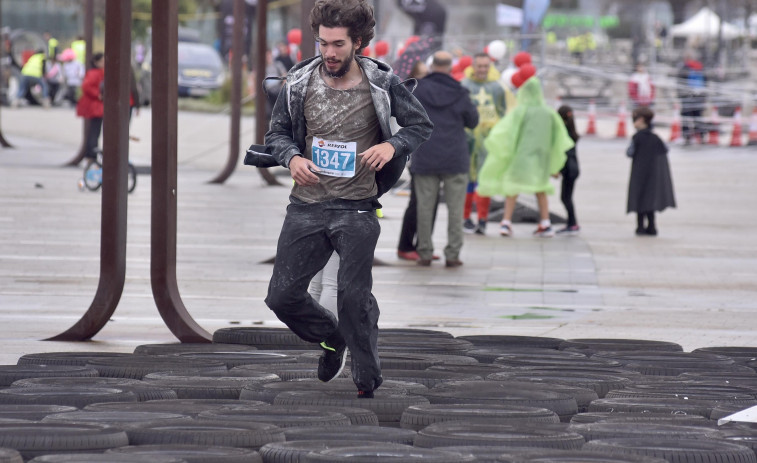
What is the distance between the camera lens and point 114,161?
9.66 metres

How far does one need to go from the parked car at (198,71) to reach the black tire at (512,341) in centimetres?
3955

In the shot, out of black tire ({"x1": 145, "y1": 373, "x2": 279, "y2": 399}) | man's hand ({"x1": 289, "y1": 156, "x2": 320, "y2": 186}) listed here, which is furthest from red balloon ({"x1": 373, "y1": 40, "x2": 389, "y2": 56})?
man's hand ({"x1": 289, "y1": 156, "x2": 320, "y2": 186})

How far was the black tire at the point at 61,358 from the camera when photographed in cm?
822

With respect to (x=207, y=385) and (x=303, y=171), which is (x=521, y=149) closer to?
(x=207, y=385)

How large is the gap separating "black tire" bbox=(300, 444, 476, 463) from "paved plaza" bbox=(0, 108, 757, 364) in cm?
366

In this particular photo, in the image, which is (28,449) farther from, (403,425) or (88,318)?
(88,318)

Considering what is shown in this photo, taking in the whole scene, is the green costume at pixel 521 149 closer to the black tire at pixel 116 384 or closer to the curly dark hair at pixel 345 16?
the black tire at pixel 116 384

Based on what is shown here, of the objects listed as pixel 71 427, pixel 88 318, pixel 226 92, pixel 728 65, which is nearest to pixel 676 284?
pixel 88 318

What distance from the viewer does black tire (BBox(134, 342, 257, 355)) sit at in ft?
28.5

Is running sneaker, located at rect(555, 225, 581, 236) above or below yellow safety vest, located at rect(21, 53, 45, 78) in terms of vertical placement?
above

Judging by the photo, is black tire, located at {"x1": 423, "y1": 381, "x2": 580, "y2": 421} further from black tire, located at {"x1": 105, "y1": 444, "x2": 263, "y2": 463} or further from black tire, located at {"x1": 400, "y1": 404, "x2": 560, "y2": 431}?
black tire, located at {"x1": 105, "y1": 444, "x2": 263, "y2": 463}

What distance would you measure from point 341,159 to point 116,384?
5.52ft

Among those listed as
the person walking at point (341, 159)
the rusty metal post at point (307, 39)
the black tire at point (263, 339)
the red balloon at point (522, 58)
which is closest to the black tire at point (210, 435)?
the person walking at point (341, 159)

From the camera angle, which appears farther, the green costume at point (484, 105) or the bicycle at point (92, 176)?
the bicycle at point (92, 176)
